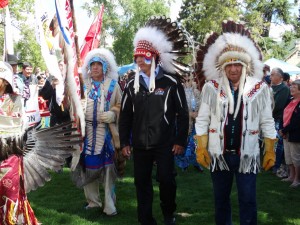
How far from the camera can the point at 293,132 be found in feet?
19.3

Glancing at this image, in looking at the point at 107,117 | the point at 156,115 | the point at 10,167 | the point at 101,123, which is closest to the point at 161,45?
the point at 156,115

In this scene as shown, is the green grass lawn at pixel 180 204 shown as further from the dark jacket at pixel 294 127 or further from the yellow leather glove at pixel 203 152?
the yellow leather glove at pixel 203 152

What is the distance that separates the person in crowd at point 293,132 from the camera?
5844mm

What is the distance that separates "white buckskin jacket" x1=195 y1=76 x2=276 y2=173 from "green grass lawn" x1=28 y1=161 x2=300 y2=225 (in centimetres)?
125

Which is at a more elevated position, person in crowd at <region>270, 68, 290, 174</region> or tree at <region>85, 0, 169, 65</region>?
tree at <region>85, 0, 169, 65</region>

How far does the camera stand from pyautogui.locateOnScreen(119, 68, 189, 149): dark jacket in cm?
394

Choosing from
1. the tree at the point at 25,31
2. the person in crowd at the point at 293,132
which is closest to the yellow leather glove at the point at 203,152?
the person in crowd at the point at 293,132

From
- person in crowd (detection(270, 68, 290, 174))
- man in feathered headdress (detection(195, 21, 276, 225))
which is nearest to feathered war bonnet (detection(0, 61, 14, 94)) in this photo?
man in feathered headdress (detection(195, 21, 276, 225))

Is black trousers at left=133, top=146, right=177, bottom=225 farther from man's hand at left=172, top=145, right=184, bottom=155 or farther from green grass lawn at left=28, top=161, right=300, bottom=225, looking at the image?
green grass lawn at left=28, top=161, right=300, bottom=225

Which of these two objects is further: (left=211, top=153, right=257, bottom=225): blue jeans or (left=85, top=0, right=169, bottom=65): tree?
(left=85, top=0, right=169, bottom=65): tree

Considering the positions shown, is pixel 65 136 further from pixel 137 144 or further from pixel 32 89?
pixel 32 89

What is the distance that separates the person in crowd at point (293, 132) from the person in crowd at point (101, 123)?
271 cm

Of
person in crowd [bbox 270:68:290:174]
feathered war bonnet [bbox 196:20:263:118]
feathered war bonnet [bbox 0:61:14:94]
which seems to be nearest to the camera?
feathered war bonnet [bbox 0:61:14:94]

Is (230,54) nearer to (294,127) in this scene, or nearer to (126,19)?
(294,127)
